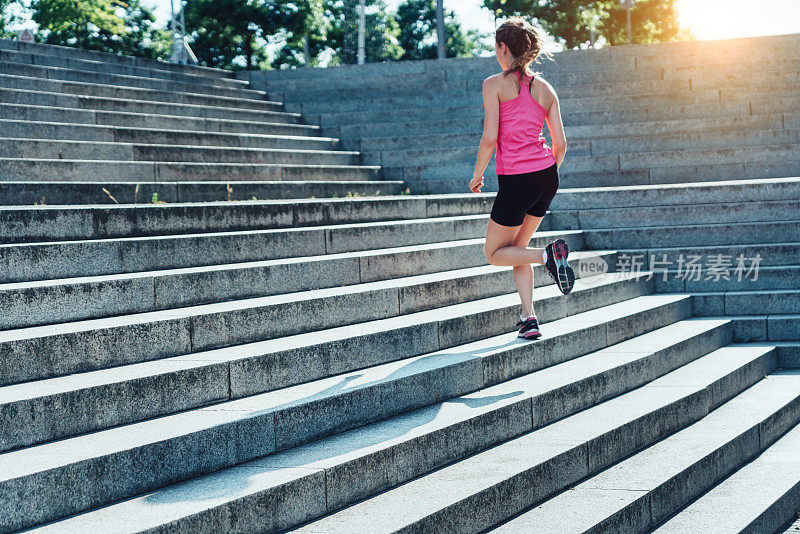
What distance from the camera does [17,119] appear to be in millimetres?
7832

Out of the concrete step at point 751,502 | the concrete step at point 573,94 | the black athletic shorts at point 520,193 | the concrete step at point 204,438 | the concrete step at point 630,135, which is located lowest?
the concrete step at point 751,502

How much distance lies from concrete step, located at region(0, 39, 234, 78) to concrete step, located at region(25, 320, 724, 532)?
8.43 meters

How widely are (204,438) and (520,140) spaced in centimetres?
273

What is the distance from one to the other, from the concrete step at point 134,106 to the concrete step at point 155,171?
1.71 meters

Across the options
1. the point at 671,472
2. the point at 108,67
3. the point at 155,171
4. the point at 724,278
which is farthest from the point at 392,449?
the point at 108,67

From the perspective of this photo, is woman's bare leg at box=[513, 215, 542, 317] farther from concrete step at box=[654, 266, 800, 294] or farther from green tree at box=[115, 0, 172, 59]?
green tree at box=[115, 0, 172, 59]

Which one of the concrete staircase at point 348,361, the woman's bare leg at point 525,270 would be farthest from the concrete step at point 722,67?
the woman's bare leg at point 525,270

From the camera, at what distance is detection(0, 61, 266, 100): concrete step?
9.73 meters

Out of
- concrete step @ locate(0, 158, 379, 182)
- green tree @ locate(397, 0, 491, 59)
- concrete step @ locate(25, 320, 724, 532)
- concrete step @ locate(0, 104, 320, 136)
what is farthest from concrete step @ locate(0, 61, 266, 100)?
green tree @ locate(397, 0, 491, 59)

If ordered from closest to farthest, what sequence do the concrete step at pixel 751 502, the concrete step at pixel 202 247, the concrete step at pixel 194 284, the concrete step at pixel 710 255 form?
1. the concrete step at pixel 194 284
2. the concrete step at pixel 751 502
3. the concrete step at pixel 202 247
4. the concrete step at pixel 710 255

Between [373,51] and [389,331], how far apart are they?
3885cm

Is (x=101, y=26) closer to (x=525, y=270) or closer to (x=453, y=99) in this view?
(x=453, y=99)

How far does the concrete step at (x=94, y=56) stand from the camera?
1110 cm

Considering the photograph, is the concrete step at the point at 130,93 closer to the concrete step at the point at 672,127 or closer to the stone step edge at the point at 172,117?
the stone step edge at the point at 172,117
